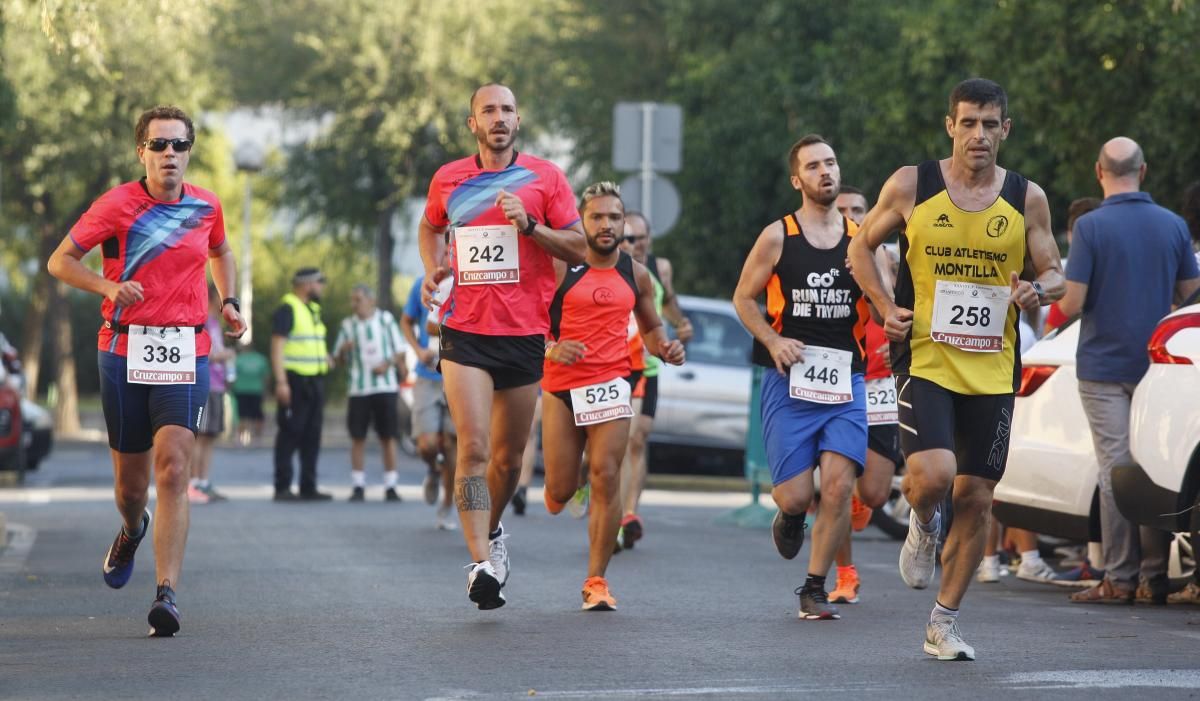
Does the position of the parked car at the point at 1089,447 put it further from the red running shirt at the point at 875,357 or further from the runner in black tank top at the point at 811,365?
the runner in black tank top at the point at 811,365

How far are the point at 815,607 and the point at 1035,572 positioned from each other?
2745 mm

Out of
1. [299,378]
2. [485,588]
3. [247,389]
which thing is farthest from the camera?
[247,389]

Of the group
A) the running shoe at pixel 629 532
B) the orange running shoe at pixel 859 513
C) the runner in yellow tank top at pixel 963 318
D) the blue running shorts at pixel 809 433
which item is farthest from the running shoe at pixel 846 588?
Answer: the running shoe at pixel 629 532

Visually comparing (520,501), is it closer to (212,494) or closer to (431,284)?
(212,494)

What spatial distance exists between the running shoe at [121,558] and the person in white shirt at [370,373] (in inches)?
391

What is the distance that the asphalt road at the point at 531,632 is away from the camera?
712cm

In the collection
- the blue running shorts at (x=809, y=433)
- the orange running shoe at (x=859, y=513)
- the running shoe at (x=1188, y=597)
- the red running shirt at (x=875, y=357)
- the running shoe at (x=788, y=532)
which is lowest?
the running shoe at (x=1188, y=597)

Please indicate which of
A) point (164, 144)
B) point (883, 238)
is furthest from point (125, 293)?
point (883, 238)

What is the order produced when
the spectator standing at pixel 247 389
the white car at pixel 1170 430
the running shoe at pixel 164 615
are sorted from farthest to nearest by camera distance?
the spectator standing at pixel 247 389 → the white car at pixel 1170 430 → the running shoe at pixel 164 615

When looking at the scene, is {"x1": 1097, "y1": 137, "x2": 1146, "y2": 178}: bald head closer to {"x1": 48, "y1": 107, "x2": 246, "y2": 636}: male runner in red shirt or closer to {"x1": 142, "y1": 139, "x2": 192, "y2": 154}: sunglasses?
{"x1": 48, "y1": 107, "x2": 246, "y2": 636}: male runner in red shirt

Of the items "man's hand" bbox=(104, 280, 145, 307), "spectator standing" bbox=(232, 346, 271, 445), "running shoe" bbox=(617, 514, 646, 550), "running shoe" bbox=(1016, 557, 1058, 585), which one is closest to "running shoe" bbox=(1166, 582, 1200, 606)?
"running shoe" bbox=(1016, 557, 1058, 585)

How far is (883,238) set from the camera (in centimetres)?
798

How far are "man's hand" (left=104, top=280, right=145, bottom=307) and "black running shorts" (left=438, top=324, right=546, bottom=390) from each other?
4.44ft

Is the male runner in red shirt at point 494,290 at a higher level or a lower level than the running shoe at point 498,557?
higher
